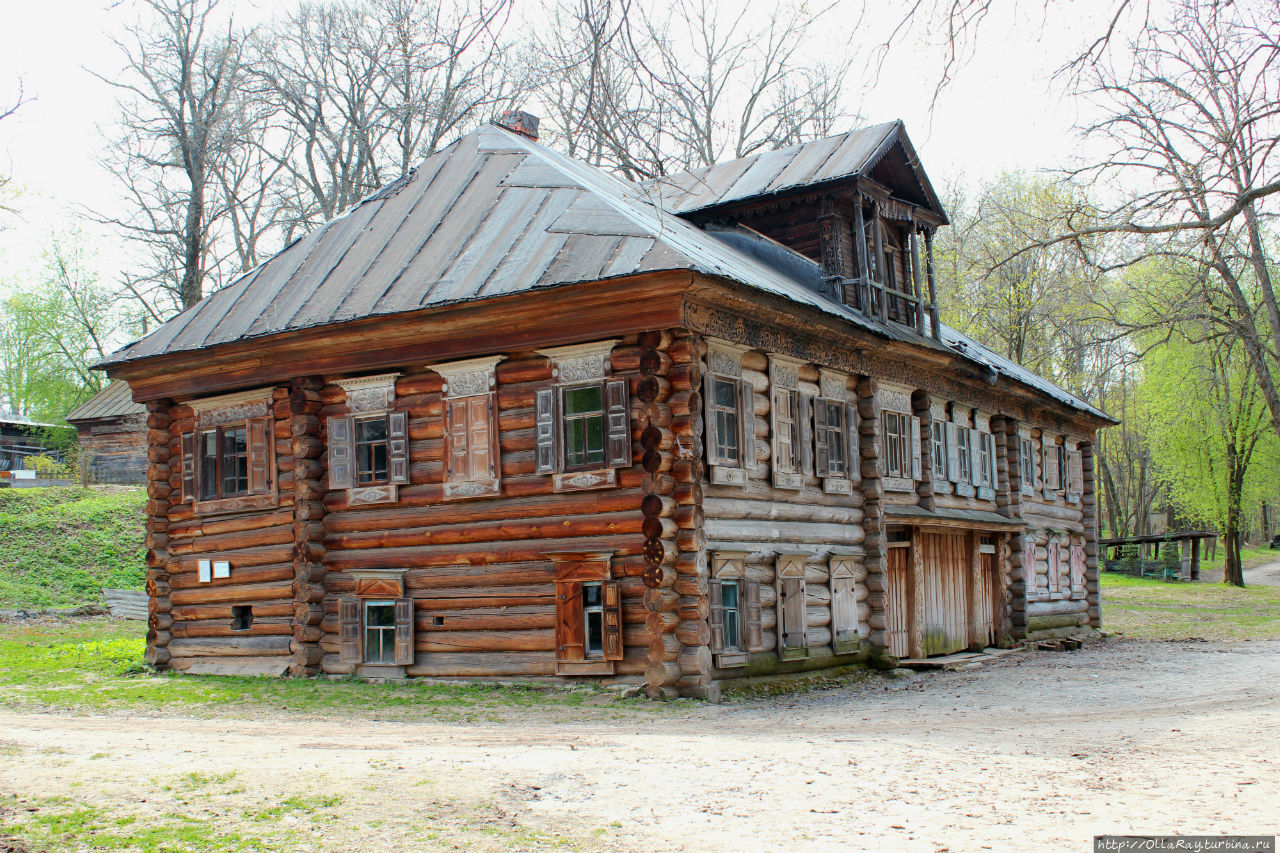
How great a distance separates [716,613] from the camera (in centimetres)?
1377

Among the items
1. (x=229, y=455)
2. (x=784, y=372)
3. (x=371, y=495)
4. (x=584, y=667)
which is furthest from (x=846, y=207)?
(x=229, y=455)

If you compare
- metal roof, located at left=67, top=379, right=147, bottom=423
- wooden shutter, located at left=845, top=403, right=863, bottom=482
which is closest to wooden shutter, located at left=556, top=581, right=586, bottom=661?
wooden shutter, located at left=845, top=403, right=863, bottom=482

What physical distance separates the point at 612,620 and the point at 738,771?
5.06 metres

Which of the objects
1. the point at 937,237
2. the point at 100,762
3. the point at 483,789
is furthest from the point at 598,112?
the point at 937,237

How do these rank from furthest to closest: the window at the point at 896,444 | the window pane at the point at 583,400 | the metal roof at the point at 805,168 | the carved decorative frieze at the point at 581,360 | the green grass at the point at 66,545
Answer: the green grass at the point at 66,545 < the window at the point at 896,444 < the metal roof at the point at 805,168 < the window pane at the point at 583,400 < the carved decorative frieze at the point at 581,360

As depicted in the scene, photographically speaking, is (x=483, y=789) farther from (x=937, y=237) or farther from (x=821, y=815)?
(x=937, y=237)

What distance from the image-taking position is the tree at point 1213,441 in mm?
39344

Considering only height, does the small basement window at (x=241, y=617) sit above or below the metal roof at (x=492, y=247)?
below

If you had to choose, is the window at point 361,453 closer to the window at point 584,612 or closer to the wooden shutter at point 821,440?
the window at point 584,612

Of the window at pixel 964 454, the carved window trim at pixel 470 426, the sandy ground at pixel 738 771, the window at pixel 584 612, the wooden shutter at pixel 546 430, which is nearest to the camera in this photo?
the sandy ground at pixel 738 771

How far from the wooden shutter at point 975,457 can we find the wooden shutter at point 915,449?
8.97 feet

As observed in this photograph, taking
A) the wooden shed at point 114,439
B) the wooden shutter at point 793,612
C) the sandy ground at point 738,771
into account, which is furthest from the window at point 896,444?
the wooden shed at point 114,439

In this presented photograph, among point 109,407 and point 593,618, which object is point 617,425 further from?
point 109,407

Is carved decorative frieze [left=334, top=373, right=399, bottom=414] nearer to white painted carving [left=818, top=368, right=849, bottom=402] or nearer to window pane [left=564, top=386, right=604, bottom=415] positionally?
window pane [left=564, top=386, right=604, bottom=415]
